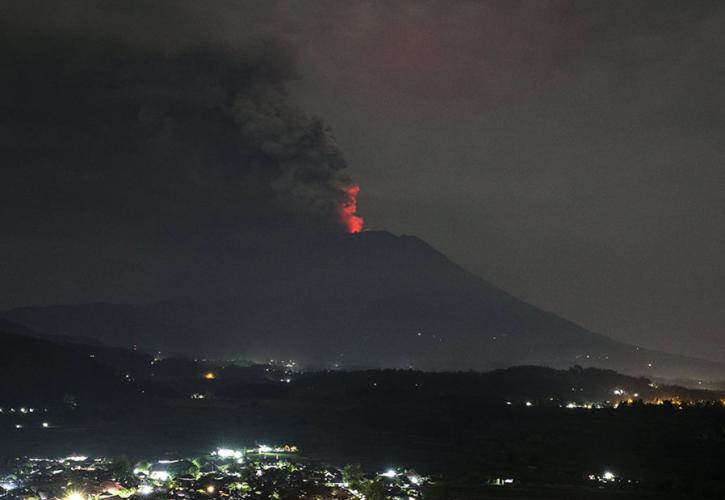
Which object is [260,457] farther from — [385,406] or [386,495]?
[385,406]

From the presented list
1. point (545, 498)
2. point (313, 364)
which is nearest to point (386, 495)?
point (545, 498)

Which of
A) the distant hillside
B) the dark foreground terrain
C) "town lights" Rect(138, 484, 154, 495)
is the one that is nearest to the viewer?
"town lights" Rect(138, 484, 154, 495)

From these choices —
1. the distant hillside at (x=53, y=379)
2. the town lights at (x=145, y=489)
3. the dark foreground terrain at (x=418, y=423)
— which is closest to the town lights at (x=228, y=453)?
the dark foreground terrain at (x=418, y=423)

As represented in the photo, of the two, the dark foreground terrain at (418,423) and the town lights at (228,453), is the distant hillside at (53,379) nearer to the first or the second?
the dark foreground terrain at (418,423)

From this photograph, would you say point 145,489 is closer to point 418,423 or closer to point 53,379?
point 418,423

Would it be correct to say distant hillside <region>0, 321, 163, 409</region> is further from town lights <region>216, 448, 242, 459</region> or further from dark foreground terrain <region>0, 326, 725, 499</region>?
town lights <region>216, 448, 242, 459</region>

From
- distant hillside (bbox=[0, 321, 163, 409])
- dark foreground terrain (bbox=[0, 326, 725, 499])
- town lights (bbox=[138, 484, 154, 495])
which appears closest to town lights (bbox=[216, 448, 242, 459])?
dark foreground terrain (bbox=[0, 326, 725, 499])

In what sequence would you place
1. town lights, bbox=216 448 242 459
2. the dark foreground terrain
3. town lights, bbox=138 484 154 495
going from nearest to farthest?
town lights, bbox=138 484 154 495, the dark foreground terrain, town lights, bbox=216 448 242 459

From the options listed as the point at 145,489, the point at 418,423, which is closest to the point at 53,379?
the point at 418,423

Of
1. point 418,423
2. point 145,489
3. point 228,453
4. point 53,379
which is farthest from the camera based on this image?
point 53,379
